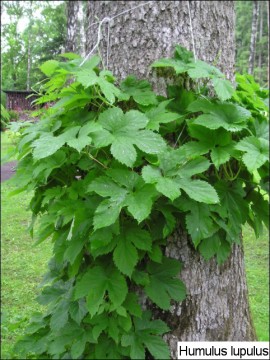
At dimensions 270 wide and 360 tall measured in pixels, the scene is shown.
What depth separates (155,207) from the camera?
4.61 ft

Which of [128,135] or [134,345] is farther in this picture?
[134,345]

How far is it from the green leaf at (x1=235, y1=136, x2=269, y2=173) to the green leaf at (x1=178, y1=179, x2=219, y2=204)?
0.16 metres

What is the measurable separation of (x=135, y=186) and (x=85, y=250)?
15.6 inches

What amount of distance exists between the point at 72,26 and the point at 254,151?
3.00 m

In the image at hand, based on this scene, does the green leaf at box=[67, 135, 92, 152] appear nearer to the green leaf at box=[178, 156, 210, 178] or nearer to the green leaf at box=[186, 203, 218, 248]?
the green leaf at box=[178, 156, 210, 178]

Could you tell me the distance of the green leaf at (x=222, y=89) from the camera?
4.41ft

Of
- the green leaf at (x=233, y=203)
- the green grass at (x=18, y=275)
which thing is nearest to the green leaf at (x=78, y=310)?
the green grass at (x=18, y=275)

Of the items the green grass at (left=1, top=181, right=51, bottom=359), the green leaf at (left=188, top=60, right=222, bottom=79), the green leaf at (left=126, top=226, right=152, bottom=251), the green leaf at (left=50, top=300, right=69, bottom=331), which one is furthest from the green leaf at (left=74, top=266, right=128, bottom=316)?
the green leaf at (left=188, top=60, right=222, bottom=79)

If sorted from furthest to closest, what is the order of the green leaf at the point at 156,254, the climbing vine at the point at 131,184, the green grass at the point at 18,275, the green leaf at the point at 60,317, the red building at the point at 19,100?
the green grass at the point at 18,275
the red building at the point at 19,100
the green leaf at the point at 60,317
the green leaf at the point at 156,254
the climbing vine at the point at 131,184

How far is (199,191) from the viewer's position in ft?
4.07

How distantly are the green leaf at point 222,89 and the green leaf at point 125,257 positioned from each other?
1.91 feet

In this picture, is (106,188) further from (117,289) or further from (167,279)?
(167,279)

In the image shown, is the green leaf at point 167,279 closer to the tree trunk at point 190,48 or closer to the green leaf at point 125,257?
the tree trunk at point 190,48

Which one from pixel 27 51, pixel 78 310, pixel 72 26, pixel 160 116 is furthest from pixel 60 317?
pixel 72 26
